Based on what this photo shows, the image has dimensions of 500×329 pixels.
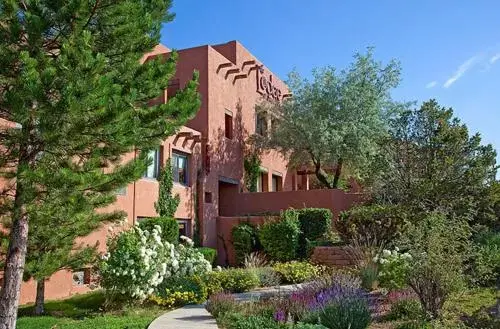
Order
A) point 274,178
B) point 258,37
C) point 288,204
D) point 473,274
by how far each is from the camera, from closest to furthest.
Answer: point 473,274
point 258,37
point 288,204
point 274,178

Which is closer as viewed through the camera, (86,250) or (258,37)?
(86,250)

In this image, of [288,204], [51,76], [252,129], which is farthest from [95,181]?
[252,129]

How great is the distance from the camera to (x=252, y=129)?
82.4 ft

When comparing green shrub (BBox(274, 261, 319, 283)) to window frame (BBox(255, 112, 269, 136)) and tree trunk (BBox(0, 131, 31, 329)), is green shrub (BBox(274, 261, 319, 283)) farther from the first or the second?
window frame (BBox(255, 112, 269, 136))

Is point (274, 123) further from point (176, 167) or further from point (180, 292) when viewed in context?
point (180, 292)

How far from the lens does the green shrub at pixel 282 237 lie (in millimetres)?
17109

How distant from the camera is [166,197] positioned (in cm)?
1736

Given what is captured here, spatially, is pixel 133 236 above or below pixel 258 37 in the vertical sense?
below

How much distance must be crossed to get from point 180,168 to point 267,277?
7491 millimetres

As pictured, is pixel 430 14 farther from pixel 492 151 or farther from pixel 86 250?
pixel 492 151

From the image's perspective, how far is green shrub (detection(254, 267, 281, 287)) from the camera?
12812 mm

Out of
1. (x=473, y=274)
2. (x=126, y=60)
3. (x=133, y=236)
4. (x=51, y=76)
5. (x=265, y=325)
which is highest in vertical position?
(x=126, y=60)

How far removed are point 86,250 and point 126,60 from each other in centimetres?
397

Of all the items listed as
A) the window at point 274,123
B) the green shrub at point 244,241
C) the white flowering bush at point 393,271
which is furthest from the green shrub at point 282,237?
the window at point 274,123
